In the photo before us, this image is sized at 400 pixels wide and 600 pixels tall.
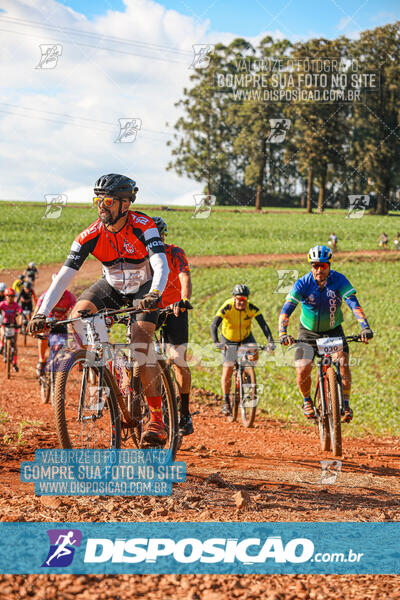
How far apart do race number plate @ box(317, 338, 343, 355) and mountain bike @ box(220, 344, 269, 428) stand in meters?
3.05

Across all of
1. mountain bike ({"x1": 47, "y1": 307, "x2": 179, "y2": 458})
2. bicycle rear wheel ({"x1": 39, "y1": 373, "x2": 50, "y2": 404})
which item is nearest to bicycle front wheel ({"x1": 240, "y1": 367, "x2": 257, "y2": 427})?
bicycle rear wheel ({"x1": 39, "y1": 373, "x2": 50, "y2": 404})

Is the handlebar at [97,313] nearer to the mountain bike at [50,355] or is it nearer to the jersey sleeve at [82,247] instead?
the jersey sleeve at [82,247]

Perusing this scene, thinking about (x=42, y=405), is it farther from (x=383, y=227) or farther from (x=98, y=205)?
(x=383, y=227)

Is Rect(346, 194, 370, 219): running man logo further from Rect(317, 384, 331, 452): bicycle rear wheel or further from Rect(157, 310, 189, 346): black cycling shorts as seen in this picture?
Rect(157, 310, 189, 346): black cycling shorts

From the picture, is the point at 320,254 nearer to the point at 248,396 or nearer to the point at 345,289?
the point at 345,289

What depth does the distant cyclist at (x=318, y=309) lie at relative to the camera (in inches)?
305

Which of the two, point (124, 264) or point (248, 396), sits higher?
point (124, 264)

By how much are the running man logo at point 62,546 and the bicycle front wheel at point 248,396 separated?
6800mm

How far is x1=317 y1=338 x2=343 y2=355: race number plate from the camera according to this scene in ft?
24.7

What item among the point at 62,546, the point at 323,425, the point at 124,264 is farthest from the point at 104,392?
the point at 323,425

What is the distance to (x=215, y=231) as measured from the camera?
182 ft

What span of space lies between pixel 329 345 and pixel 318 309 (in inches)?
26.5

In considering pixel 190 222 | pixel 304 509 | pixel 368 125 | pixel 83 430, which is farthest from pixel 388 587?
pixel 368 125

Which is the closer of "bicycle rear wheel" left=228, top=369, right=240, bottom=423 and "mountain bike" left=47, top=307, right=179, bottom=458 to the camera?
"mountain bike" left=47, top=307, right=179, bottom=458
